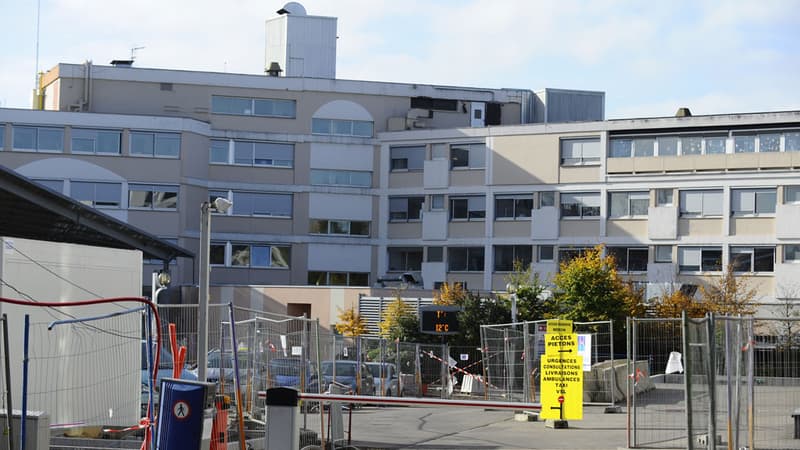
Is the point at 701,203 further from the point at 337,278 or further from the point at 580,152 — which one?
the point at 337,278

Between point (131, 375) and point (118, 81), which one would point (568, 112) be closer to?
point (118, 81)

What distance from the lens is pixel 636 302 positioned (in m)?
52.6

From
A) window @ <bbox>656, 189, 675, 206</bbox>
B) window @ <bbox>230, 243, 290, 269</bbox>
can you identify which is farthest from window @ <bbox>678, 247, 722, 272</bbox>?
window @ <bbox>230, 243, 290, 269</bbox>

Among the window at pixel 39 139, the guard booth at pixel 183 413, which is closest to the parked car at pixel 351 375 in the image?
the guard booth at pixel 183 413

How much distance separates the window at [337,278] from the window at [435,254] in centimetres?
354

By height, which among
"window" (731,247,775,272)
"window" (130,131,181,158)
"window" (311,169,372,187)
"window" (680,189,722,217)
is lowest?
"window" (731,247,775,272)

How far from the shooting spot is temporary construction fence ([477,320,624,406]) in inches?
1129

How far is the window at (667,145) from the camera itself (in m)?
58.6

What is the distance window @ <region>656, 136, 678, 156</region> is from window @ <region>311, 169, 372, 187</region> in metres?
15.2

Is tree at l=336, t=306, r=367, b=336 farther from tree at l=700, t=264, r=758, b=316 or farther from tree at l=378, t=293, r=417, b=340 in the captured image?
tree at l=700, t=264, r=758, b=316

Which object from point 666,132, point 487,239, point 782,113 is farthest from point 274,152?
point 782,113

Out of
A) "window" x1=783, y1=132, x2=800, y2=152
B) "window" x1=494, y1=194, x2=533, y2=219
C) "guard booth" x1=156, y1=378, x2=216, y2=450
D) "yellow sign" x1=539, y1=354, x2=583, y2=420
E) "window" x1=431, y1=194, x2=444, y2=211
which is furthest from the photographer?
"window" x1=431, y1=194, x2=444, y2=211

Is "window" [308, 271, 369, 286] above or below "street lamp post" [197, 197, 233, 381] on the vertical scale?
above

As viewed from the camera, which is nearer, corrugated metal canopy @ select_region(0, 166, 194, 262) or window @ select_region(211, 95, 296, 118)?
corrugated metal canopy @ select_region(0, 166, 194, 262)
